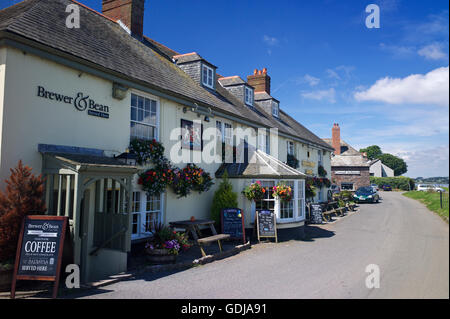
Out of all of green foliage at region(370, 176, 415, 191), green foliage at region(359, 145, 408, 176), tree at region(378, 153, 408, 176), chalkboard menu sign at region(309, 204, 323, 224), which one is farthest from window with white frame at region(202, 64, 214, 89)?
tree at region(378, 153, 408, 176)

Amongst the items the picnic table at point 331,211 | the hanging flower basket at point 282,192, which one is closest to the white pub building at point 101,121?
the hanging flower basket at point 282,192

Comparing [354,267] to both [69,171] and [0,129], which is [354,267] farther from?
[0,129]

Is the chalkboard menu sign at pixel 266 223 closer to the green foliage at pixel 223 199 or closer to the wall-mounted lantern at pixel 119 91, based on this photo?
the green foliage at pixel 223 199

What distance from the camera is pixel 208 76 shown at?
1536cm

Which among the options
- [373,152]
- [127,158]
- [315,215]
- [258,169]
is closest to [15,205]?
[127,158]

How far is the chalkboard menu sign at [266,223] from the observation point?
39.5ft

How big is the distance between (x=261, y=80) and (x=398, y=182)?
4383 centimetres

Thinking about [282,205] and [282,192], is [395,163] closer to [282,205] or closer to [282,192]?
[282,205]

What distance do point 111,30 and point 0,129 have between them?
679 centimetres

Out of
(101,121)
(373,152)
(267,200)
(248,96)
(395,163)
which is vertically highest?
(373,152)

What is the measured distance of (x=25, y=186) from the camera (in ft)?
20.6

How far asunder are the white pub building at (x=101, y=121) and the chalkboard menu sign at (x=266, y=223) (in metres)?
0.56

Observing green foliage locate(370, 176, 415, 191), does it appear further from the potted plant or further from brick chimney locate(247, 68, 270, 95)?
the potted plant

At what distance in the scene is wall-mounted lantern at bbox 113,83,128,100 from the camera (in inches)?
347
